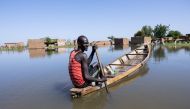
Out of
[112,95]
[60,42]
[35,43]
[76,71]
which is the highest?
[60,42]

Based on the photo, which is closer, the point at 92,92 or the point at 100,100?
the point at 100,100

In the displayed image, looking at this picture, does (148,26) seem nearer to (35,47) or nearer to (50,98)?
(35,47)

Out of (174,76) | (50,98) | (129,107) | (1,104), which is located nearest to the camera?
(129,107)

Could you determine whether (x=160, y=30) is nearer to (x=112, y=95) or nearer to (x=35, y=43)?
(x=35, y=43)

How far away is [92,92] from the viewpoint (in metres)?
6.17

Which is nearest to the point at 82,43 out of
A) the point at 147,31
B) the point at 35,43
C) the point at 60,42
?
the point at 35,43

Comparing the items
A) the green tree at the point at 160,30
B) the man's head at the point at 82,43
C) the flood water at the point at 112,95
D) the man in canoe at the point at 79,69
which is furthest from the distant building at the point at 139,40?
the man in canoe at the point at 79,69

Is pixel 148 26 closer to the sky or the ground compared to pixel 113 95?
closer to the sky

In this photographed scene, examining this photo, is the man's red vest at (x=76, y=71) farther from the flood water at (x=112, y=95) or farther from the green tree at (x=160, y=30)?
the green tree at (x=160, y=30)

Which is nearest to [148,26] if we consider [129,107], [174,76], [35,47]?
[35,47]

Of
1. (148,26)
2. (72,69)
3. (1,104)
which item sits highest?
(148,26)

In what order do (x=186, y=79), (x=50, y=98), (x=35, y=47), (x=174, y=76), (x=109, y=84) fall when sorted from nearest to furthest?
(x=50, y=98) < (x=109, y=84) < (x=186, y=79) < (x=174, y=76) < (x=35, y=47)

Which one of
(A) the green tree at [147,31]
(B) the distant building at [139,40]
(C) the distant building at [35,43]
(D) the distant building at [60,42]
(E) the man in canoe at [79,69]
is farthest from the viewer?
(A) the green tree at [147,31]

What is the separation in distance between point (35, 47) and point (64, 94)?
125 feet
